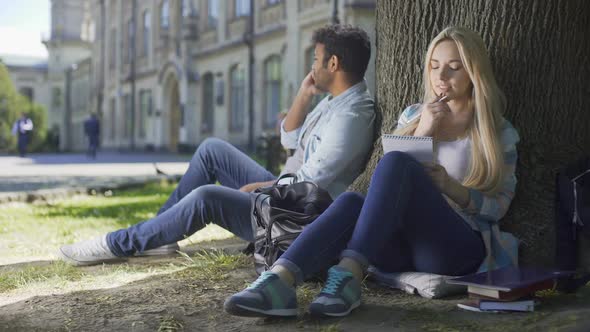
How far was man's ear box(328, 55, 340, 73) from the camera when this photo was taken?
4.32 meters

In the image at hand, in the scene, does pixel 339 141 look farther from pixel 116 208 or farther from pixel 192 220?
pixel 116 208

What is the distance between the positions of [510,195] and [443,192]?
425mm

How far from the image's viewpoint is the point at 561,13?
412 centimetres

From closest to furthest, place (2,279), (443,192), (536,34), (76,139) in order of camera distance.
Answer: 1. (443,192)
2. (536,34)
3. (2,279)
4. (76,139)

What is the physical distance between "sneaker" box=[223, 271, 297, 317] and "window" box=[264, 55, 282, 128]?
2267cm

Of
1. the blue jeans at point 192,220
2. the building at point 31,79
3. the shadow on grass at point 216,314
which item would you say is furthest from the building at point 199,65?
the building at point 31,79

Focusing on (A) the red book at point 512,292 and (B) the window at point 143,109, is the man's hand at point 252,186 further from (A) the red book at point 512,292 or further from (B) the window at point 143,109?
(B) the window at point 143,109

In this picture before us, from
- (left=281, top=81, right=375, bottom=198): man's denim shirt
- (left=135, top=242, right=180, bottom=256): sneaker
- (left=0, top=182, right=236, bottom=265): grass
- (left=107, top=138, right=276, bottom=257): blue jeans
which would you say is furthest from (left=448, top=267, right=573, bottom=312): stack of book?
(left=0, top=182, right=236, bottom=265): grass

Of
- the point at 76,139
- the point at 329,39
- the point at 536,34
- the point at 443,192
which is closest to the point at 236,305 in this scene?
the point at 443,192

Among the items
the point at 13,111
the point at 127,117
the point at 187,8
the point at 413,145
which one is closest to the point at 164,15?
the point at 187,8

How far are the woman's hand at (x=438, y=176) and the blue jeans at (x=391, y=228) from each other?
48mm

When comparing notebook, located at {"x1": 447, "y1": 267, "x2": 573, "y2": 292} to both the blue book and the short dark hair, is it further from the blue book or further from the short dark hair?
the short dark hair

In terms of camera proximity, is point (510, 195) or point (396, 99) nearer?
point (510, 195)

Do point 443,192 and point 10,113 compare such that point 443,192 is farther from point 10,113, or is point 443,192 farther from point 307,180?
point 10,113
